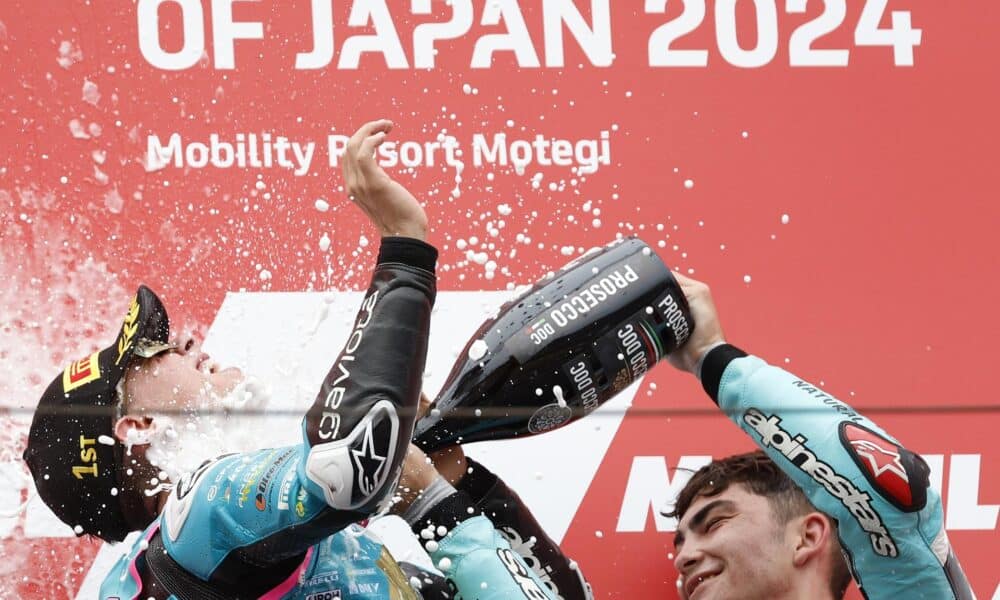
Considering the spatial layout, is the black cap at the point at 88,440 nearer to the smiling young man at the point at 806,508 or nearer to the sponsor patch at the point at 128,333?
the sponsor patch at the point at 128,333

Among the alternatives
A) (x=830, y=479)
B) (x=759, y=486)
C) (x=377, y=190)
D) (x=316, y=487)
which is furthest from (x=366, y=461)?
(x=759, y=486)

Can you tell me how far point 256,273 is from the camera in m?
1.60

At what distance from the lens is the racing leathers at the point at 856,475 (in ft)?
4.28

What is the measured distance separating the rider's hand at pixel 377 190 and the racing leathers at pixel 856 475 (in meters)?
0.40

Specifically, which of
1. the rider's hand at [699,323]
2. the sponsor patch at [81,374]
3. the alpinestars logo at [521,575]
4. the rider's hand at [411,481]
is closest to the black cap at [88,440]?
the sponsor patch at [81,374]

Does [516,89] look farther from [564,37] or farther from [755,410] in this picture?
[755,410]

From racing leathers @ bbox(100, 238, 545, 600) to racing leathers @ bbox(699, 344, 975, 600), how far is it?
0.40 metres

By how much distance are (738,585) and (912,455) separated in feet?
0.88

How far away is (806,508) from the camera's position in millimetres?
1521

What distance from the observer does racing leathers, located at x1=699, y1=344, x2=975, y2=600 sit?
130 cm

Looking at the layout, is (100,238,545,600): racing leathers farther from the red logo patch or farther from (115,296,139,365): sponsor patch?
the red logo patch

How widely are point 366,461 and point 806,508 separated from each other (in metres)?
0.65

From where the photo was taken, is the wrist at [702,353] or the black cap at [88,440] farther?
the wrist at [702,353]

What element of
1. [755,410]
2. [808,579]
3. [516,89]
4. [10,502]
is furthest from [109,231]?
[808,579]
